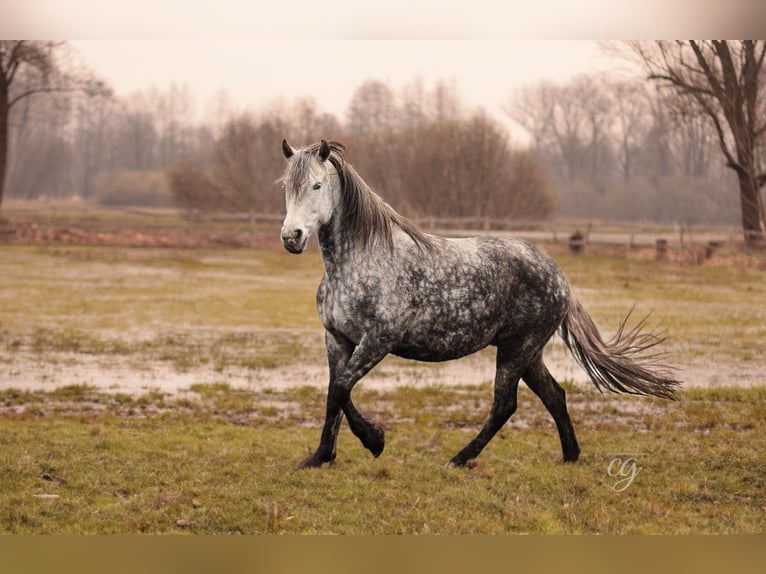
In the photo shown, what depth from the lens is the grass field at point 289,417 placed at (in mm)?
4297

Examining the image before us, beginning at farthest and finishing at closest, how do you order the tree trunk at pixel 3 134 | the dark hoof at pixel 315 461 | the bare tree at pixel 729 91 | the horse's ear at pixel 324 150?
the tree trunk at pixel 3 134
the bare tree at pixel 729 91
the dark hoof at pixel 315 461
the horse's ear at pixel 324 150

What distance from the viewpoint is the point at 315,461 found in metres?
4.47

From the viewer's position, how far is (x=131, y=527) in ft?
13.6

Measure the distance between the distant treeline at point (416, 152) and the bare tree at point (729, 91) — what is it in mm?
141

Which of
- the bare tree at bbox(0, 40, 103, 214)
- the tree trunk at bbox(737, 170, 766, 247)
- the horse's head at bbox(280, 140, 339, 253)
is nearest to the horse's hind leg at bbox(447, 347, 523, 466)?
the horse's head at bbox(280, 140, 339, 253)

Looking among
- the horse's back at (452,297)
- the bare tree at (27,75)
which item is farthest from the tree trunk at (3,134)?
the horse's back at (452,297)

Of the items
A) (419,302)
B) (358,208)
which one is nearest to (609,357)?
(419,302)

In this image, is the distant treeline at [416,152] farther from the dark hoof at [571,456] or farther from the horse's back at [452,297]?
the dark hoof at [571,456]

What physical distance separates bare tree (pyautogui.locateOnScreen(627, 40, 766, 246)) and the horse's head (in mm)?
3289

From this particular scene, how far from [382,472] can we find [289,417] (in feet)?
4.14

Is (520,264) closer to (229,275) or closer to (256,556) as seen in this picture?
(256,556)

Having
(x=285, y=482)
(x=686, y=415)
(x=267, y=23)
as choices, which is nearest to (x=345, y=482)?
(x=285, y=482)

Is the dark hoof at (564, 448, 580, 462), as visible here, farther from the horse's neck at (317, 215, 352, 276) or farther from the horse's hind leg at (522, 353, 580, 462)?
the horse's neck at (317, 215, 352, 276)

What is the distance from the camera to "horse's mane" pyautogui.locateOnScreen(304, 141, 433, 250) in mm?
4125
